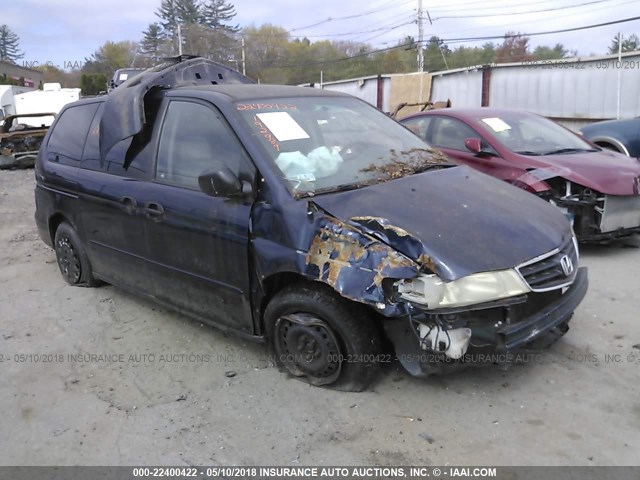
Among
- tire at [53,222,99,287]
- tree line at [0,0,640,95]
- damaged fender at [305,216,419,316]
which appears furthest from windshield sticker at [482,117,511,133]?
tree line at [0,0,640,95]

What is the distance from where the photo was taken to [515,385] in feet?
10.4

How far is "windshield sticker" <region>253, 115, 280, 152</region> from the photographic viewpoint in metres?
3.31

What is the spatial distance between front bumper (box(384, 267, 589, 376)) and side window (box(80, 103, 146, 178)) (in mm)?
2207

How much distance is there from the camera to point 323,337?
10.0 feet

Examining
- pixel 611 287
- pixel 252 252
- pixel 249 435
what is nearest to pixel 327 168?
pixel 252 252

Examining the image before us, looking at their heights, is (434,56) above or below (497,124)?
above

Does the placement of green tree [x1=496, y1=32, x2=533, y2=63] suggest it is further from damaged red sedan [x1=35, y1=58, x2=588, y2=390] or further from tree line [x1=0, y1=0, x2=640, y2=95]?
damaged red sedan [x1=35, y1=58, x2=588, y2=390]

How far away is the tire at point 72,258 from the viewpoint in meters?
4.86

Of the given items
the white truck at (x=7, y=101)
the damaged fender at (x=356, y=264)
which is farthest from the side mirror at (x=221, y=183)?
the white truck at (x=7, y=101)

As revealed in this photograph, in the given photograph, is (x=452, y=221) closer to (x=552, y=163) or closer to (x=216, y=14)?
(x=552, y=163)

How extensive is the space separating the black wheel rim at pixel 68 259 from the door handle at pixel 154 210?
61.2 inches

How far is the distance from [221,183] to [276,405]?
1300mm

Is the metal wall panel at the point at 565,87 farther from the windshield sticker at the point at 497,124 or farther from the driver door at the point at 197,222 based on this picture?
the driver door at the point at 197,222

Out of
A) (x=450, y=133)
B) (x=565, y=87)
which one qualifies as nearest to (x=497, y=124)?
(x=450, y=133)
